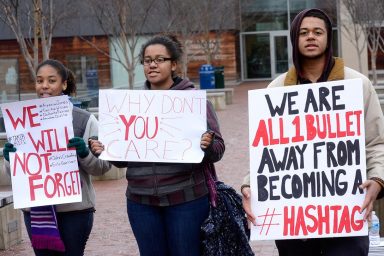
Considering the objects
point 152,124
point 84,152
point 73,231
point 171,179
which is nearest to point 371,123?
point 171,179

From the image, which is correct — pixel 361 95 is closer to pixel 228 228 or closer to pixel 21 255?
pixel 228 228

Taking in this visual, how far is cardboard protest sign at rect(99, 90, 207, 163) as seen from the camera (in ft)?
16.0

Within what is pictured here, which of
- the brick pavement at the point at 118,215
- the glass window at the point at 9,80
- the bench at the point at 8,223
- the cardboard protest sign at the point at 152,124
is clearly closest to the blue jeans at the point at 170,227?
the cardboard protest sign at the point at 152,124

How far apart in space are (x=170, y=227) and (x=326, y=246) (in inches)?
36.2

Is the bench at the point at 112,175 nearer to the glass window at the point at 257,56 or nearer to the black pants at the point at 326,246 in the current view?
the black pants at the point at 326,246

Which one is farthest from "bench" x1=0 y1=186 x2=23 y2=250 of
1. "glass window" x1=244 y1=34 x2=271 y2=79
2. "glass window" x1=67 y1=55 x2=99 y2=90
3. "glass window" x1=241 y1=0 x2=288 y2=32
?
"glass window" x1=244 y1=34 x2=271 y2=79

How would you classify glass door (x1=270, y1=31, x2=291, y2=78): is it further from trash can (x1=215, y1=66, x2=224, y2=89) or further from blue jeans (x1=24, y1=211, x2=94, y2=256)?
blue jeans (x1=24, y1=211, x2=94, y2=256)

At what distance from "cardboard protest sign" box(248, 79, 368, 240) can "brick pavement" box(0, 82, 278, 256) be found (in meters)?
3.78

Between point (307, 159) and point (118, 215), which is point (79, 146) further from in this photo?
point (118, 215)

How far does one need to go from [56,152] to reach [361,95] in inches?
78.3

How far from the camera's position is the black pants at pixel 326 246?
4.26 meters

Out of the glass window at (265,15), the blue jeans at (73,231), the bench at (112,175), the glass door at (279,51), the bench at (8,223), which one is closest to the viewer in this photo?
the blue jeans at (73,231)

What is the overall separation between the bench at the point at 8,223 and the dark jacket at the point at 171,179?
4.18 meters

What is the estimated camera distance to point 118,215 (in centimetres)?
1077
